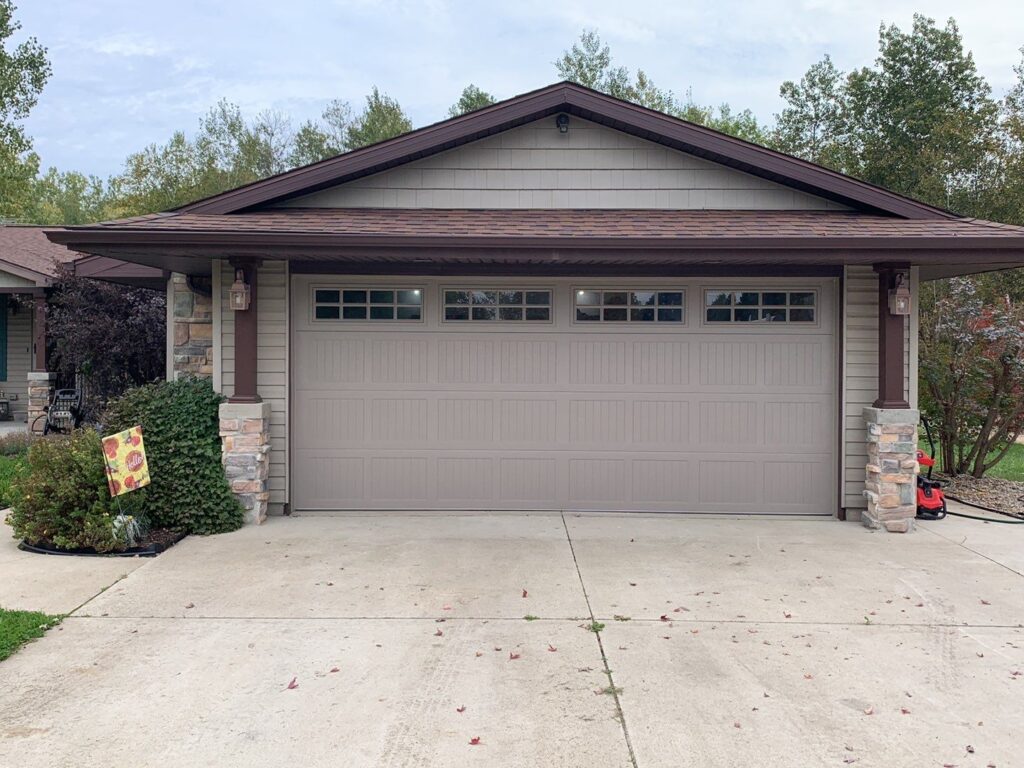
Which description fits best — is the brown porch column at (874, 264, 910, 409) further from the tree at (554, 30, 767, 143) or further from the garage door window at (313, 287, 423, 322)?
the tree at (554, 30, 767, 143)

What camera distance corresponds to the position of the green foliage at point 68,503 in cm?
584

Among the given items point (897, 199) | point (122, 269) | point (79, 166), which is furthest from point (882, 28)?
point (79, 166)

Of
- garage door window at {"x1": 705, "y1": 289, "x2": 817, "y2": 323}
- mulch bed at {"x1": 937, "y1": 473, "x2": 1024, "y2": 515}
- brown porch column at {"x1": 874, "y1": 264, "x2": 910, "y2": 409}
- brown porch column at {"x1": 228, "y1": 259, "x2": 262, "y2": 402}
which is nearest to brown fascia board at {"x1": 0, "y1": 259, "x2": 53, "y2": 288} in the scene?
brown porch column at {"x1": 228, "y1": 259, "x2": 262, "y2": 402}

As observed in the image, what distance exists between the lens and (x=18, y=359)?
15.4m

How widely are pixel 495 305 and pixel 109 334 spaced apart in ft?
22.0

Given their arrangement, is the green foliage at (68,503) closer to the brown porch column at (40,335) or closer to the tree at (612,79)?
the brown porch column at (40,335)

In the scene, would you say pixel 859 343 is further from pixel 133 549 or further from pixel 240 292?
pixel 133 549

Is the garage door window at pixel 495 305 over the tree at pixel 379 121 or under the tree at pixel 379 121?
under

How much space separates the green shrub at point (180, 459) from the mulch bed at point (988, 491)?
7.84 meters

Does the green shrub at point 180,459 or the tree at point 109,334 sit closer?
the green shrub at point 180,459

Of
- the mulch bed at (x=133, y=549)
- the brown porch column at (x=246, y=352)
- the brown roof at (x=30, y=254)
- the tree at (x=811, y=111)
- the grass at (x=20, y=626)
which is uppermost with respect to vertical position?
the tree at (x=811, y=111)

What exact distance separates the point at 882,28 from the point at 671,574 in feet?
69.4

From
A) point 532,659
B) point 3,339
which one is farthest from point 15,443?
point 532,659

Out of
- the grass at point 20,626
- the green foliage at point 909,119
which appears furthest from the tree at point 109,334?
the green foliage at point 909,119
